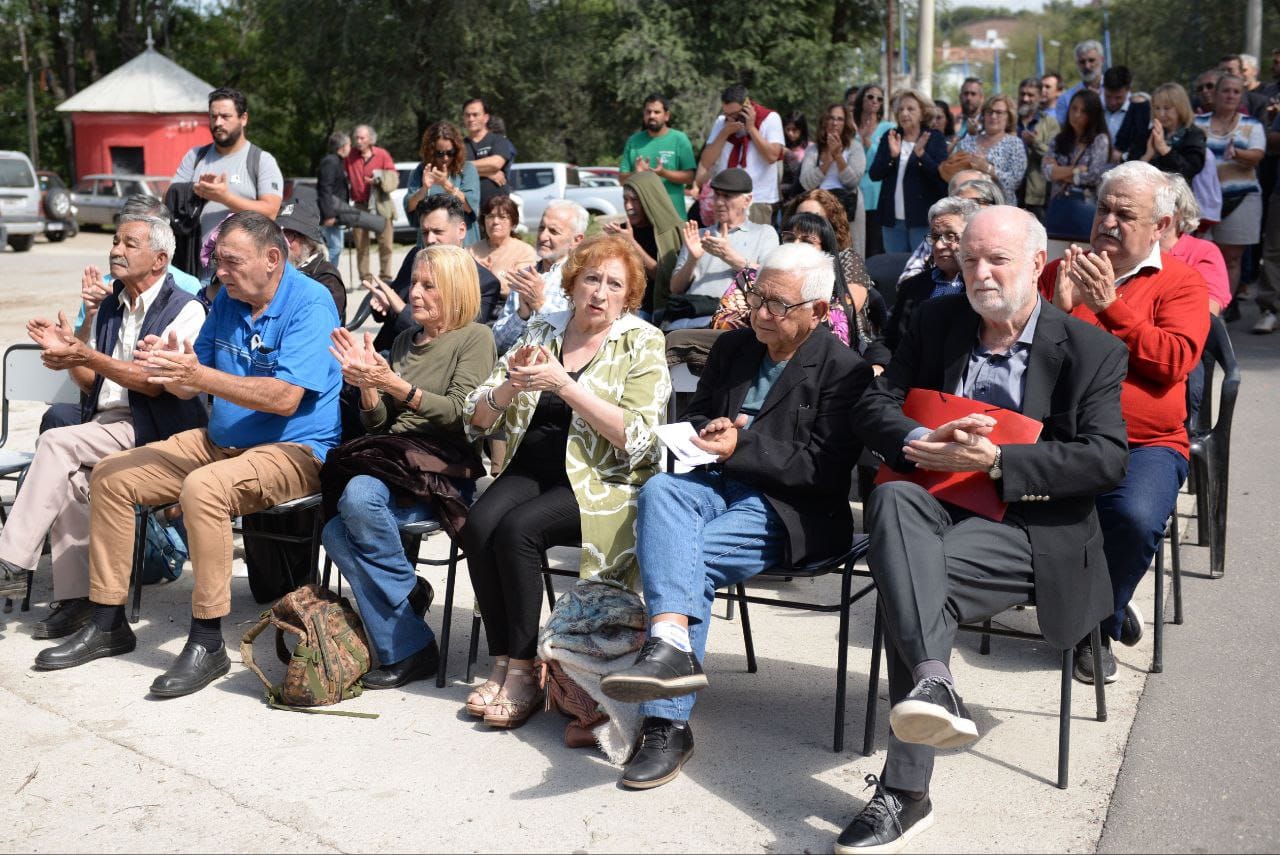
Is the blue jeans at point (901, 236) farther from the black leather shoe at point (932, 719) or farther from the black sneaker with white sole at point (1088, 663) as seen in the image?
the black leather shoe at point (932, 719)

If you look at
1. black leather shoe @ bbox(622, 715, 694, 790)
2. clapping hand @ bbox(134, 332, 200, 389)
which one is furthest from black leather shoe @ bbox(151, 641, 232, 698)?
black leather shoe @ bbox(622, 715, 694, 790)

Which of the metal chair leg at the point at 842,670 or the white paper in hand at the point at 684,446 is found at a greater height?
the white paper in hand at the point at 684,446

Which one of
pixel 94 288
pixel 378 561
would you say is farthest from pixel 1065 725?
pixel 94 288

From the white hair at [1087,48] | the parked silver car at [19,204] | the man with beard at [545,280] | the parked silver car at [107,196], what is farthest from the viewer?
the parked silver car at [107,196]

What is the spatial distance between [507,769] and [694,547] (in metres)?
0.85

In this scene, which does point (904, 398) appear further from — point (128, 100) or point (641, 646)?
point (128, 100)

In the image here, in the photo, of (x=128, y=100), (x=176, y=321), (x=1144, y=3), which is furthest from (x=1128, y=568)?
(x=1144, y=3)

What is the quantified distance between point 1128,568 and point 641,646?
1.61 metres

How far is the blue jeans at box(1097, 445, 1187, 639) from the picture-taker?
4.17 meters

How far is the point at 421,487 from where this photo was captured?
4539 mm

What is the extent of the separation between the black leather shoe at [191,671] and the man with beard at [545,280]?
2.00 metres

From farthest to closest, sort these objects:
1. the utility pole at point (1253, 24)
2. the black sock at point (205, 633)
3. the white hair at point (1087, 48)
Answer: the utility pole at point (1253, 24) < the white hair at point (1087, 48) < the black sock at point (205, 633)

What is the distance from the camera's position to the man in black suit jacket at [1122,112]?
975 centimetres

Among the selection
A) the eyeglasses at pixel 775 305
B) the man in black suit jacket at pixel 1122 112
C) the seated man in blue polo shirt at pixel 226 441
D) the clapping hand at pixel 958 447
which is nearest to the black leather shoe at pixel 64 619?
the seated man in blue polo shirt at pixel 226 441
